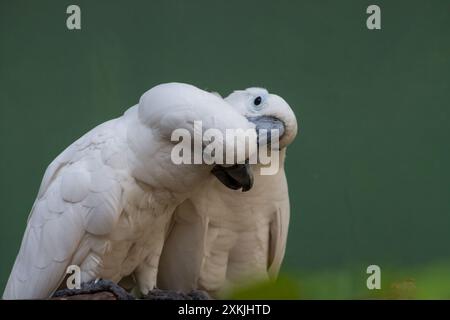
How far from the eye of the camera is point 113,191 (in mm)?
3334

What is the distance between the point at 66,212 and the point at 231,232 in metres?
0.78

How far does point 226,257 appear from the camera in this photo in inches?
153

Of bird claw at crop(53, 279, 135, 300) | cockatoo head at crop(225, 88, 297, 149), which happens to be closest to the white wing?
bird claw at crop(53, 279, 135, 300)

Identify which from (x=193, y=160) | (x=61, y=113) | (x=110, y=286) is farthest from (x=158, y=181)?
(x=61, y=113)

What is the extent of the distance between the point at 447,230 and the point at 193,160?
1.88 meters

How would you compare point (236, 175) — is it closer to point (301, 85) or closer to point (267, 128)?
point (267, 128)

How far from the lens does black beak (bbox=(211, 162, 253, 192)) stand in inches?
130

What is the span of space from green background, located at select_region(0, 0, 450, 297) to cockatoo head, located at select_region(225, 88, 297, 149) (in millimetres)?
1011

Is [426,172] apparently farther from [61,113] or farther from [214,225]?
[61,113]

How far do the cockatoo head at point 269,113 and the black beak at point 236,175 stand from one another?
22 cm

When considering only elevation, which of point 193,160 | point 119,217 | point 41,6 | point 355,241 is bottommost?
point 355,241

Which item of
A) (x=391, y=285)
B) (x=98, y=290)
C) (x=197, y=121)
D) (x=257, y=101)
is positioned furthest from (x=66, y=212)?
(x=391, y=285)

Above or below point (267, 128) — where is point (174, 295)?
below

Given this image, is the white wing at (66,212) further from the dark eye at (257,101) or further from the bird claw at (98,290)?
the dark eye at (257,101)
